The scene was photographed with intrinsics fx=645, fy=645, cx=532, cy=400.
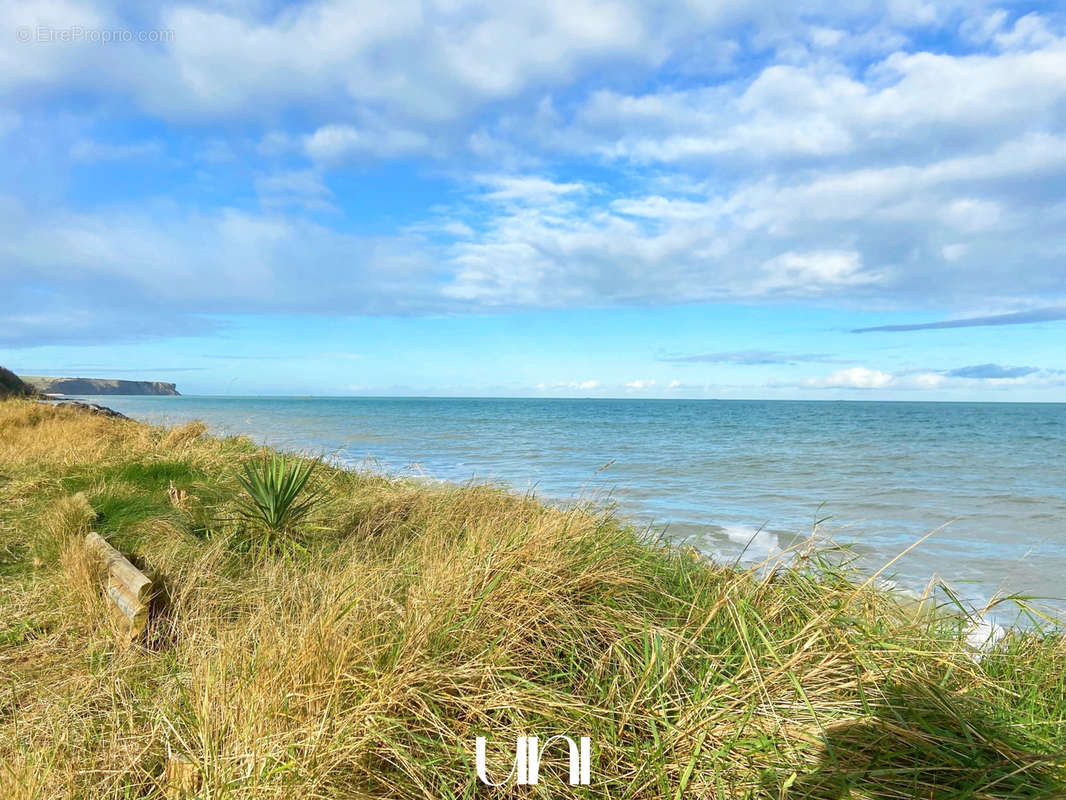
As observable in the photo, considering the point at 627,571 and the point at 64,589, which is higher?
the point at 627,571

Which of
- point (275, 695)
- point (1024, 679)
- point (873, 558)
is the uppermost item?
point (275, 695)

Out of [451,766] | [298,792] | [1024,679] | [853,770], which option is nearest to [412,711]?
[451,766]

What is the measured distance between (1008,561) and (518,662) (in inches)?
289

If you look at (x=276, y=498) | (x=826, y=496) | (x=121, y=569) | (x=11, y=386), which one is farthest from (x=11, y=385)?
(x=826, y=496)

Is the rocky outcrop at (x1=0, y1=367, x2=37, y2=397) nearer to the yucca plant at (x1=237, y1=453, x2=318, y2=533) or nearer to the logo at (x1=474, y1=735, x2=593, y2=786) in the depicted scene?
the yucca plant at (x1=237, y1=453, x2=318, y2=533)

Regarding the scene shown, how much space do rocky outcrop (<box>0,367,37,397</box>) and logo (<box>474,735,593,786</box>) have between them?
2532 cm

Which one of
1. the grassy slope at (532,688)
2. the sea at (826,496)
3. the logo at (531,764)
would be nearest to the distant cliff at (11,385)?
the sea at (826,496)

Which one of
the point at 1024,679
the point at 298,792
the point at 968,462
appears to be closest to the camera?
the point at 298,792

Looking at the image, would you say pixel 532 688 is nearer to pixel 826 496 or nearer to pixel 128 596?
pixel 128 596

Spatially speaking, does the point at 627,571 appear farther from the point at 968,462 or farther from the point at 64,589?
the point at 968,462

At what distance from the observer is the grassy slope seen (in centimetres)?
221

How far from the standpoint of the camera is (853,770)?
2.17 meters

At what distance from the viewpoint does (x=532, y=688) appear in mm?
2596

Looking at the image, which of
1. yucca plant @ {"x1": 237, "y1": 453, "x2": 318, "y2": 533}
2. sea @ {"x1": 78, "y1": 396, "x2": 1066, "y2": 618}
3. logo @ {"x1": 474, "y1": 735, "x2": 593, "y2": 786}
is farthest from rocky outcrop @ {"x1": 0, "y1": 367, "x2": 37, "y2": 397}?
logo @ {"x1": 474, "y1": 735, "x2": 593, "y2": 786}
